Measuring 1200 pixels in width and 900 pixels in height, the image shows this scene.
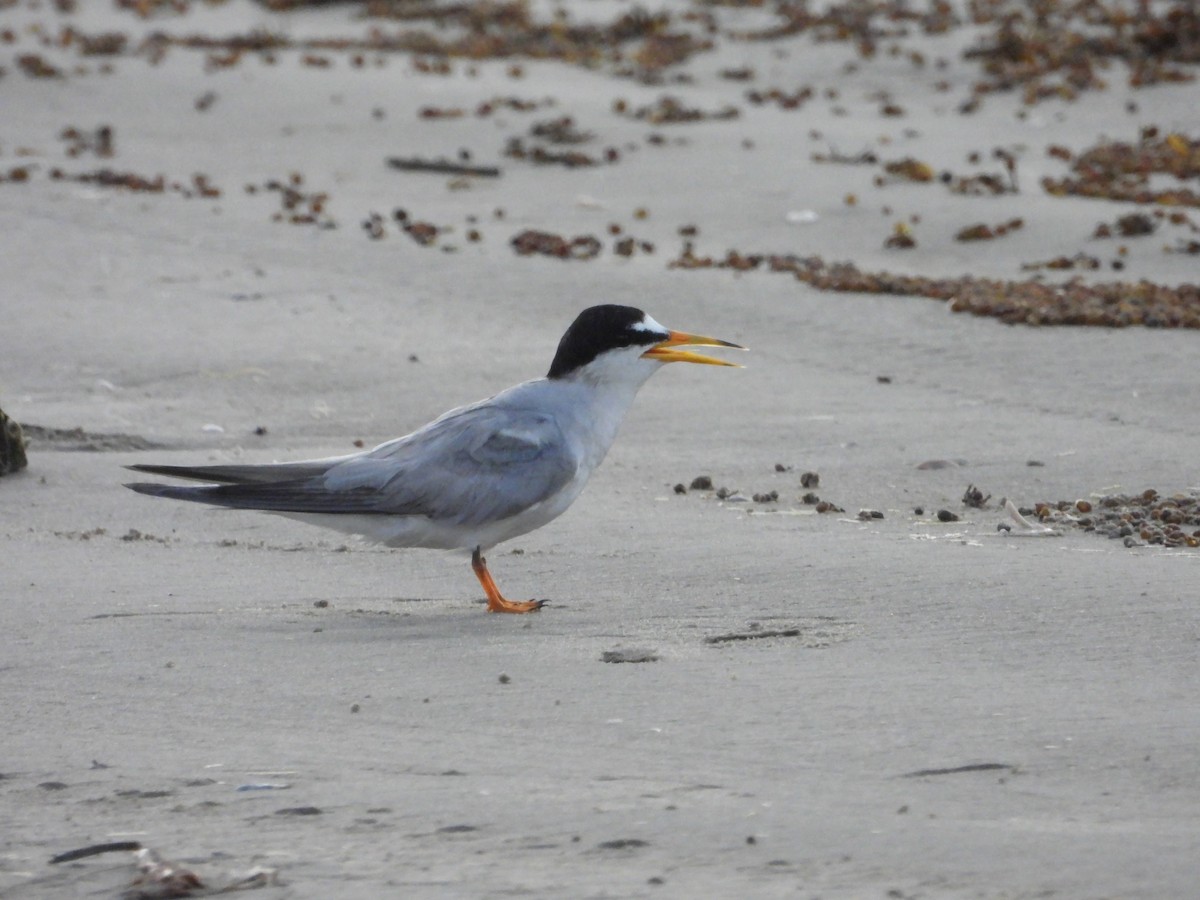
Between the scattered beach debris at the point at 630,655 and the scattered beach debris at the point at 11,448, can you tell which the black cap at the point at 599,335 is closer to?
the scattered beach debris at the point at 630,655

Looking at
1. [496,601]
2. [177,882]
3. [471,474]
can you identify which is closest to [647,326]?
[471,474]

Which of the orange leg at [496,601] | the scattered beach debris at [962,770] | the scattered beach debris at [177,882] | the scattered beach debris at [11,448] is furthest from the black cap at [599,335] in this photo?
the scattered beach debris at [177,882]

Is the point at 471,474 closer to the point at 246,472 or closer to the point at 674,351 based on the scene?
the point at 246,472

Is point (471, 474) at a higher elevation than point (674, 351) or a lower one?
lower

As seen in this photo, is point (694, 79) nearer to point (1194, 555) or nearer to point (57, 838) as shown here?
point (1194, 555)

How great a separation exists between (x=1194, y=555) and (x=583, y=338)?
1865 mm

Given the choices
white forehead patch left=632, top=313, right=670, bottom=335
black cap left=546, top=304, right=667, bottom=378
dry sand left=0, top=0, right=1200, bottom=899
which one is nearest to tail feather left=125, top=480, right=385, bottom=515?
dry sand left=0, top=0, right=1200, bottom=899

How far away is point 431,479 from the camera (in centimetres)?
509

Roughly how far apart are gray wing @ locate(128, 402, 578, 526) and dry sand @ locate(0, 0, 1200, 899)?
0.27 m

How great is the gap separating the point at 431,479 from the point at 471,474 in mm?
120

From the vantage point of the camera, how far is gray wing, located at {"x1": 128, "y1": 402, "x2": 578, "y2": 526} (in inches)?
197

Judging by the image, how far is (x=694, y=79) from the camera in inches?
537

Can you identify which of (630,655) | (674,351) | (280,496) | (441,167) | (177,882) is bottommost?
(177,882)

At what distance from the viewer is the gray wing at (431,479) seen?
501 cm
